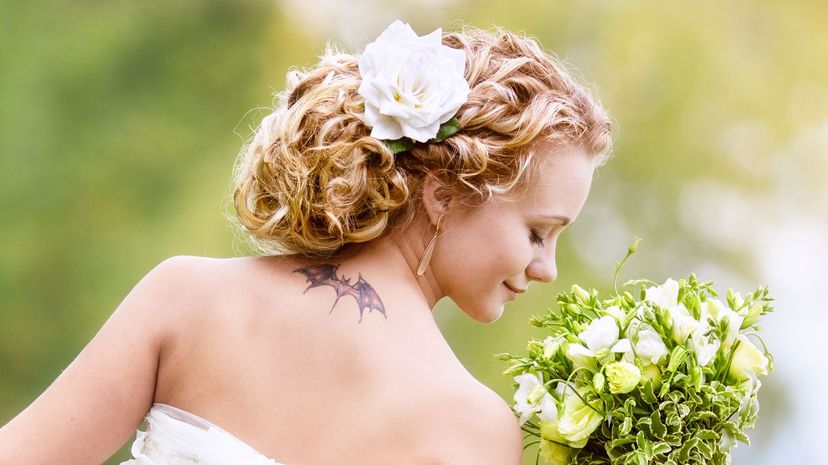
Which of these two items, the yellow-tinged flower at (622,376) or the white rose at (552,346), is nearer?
the yellow-tinged flower at (622,376)

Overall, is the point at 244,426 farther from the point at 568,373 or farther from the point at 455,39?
the point at 455,39

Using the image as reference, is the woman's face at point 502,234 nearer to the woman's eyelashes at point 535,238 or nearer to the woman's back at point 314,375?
the woman's eyelashes at point 535,238

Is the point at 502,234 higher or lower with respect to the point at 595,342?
higher

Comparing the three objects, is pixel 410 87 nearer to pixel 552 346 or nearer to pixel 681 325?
pixel 552 346

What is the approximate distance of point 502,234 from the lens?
2.26m

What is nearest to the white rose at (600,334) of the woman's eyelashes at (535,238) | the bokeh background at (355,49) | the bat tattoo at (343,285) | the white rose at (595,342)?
the white rose at (595,342)

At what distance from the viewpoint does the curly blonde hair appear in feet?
7.12

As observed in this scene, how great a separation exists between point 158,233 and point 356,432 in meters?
7.22

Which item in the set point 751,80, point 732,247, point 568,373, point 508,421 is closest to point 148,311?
point 508,421

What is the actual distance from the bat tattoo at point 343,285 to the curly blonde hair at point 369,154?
54mm

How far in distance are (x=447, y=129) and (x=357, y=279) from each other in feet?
1.34

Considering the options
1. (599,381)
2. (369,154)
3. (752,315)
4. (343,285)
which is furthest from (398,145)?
(752,315)

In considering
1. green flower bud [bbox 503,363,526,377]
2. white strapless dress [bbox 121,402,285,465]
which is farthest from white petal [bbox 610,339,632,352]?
white strapless dress [bbox 121,402,285,465]

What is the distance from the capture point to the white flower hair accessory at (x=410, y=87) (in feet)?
7.28
